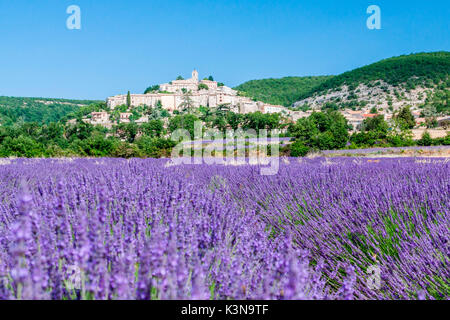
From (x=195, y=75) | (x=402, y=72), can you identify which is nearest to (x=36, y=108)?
(x=195, y=75)

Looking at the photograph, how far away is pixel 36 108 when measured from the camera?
102250 mm

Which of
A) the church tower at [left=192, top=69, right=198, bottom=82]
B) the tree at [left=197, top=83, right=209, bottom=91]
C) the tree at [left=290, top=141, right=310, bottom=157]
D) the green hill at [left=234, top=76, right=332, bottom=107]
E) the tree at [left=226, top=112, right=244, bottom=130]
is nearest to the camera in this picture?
the tree at [left=290, top=141, right=310, bottom=157]

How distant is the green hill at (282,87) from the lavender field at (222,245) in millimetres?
110112

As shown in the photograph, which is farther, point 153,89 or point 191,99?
point 153,89

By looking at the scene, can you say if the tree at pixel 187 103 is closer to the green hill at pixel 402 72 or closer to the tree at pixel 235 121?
the tree at pixel 235 121

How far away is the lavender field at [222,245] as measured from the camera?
900 millimetres

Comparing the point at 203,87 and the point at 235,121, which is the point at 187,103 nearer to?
the point at 203,87

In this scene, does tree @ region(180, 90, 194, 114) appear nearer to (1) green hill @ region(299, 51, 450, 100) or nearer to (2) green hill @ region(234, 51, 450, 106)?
(2) green hill @ region(234, 51, 450, 106)

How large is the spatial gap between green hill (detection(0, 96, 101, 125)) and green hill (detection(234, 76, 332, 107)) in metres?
58.6

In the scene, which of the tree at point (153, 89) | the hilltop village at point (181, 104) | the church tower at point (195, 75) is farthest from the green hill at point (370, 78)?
the tree at point (153, 89)

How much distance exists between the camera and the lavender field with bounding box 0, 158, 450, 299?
35.4 inches

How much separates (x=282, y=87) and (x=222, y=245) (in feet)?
417

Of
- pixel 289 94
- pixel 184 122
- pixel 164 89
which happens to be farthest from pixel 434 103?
pixel 164 89

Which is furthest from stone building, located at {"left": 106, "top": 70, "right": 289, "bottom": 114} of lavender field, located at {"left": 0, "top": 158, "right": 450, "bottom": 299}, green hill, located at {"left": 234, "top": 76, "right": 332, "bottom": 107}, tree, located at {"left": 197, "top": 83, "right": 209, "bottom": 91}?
lavender field, located at {"left": 0, "top": 158, "right": 450, "bottom": 299}
